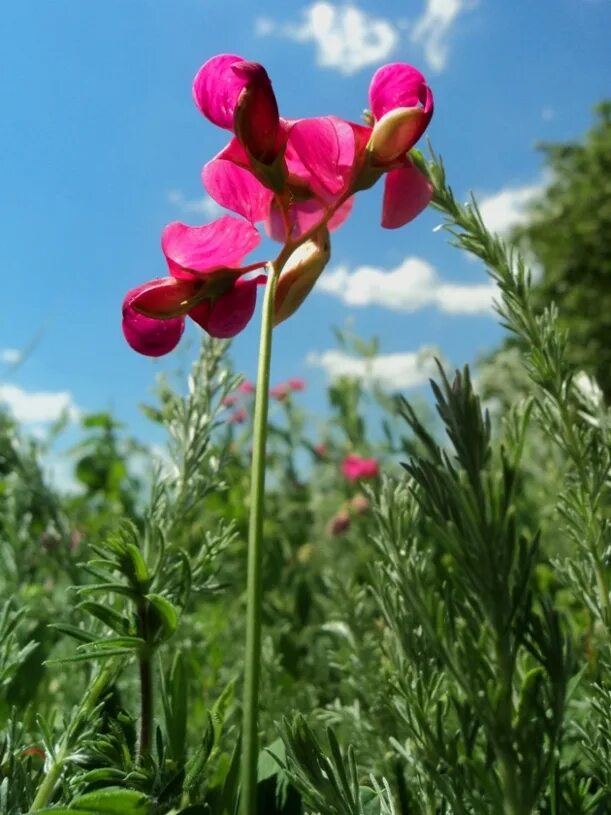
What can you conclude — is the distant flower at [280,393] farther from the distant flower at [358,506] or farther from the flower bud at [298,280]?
the flower bud at [298,280]

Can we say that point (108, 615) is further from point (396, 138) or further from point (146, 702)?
point (396, 138)

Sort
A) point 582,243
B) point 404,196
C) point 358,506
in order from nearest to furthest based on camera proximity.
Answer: point 404,196, point 358,506, point 582,243

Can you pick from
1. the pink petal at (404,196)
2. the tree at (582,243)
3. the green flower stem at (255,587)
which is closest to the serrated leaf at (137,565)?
the green flower stem at (255,587)

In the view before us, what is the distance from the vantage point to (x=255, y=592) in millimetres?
404

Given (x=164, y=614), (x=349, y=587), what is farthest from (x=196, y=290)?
(x=349, y=587)

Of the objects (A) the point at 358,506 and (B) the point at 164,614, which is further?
(A) the point at 358,506

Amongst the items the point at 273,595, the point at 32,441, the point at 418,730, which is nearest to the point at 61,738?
the point at 418,730

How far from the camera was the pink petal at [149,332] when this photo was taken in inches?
23.1

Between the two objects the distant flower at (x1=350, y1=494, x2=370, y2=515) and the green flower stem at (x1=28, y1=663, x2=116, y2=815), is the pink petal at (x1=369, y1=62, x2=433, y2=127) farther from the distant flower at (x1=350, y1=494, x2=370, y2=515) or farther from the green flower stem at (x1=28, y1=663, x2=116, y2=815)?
the distant flower at (x1=350, y1=494, x2=370, y2=515)

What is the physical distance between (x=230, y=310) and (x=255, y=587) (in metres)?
0.25

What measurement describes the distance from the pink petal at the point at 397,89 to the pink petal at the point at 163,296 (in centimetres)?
19

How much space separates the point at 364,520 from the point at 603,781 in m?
1.82

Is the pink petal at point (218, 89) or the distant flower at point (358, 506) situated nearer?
the pink petal at point (218, 89)

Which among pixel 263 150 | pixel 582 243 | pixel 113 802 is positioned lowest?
pixel 113 802
